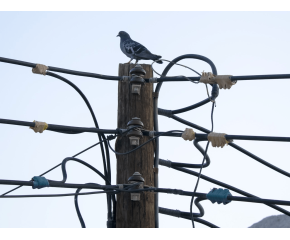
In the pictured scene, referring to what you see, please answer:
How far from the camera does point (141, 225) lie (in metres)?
4.65

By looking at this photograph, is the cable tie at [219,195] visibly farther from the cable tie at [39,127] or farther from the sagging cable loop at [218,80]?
the cable tie at [39,127]

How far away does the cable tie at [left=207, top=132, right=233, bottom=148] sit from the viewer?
14.5 feet

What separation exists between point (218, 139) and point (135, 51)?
87.7 inches

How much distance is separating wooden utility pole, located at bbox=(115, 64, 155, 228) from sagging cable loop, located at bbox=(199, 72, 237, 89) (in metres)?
0.60

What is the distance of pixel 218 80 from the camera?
4738 millimetres

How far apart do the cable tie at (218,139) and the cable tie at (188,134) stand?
19 centimetres

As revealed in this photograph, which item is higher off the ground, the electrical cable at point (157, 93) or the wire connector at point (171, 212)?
the electrical cable at point (157, 93)

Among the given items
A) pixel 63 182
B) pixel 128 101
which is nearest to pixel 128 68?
pixel 128 101

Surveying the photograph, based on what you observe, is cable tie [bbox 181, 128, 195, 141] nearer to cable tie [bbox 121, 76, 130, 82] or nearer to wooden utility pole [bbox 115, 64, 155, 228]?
wooden utility pole [bbox 115, 64, 155, 228]

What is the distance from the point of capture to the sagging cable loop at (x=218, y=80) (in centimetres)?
469

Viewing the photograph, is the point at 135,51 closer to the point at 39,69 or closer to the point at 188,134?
the point at 39,69

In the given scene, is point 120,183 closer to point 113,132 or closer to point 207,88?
point 113,132

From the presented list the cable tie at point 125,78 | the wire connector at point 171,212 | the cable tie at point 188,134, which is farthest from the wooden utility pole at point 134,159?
the wire connector at point 171,212

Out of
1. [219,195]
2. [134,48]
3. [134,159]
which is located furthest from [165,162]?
[134,48]
